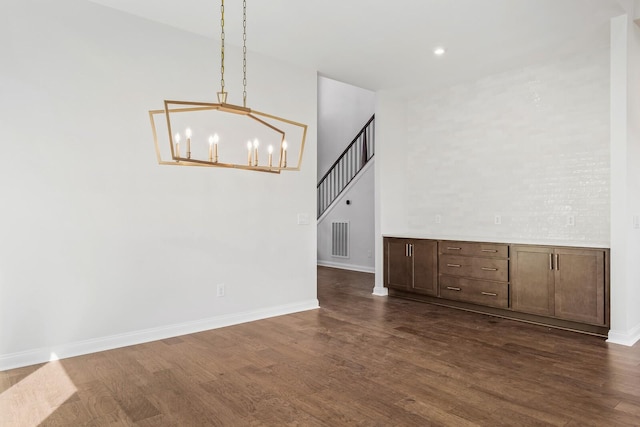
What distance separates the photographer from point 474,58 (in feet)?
16.2

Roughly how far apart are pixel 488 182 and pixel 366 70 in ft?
7.26

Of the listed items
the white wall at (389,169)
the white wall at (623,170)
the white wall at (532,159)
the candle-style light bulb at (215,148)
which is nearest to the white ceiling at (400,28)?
the white wall at (623,170)

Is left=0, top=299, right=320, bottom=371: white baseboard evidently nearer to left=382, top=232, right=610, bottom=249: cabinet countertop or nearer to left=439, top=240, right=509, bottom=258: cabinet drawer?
Result: left=382, top=232, right=610, bottom=249: cabinet countertop

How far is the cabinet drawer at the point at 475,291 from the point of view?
4.86m

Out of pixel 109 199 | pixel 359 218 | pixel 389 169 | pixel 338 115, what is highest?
pixel 338 115

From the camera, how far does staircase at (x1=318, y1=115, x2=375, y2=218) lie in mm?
9289

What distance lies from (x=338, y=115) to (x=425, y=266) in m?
5.90

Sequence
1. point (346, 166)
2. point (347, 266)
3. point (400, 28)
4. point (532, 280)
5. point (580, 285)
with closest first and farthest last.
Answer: point (400, 28), point (580, 285), point (532, 280), point (347, 266), point (346, 166)

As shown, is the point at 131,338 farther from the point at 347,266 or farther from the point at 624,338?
the point at 347,266

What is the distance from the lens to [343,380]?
3.02 m

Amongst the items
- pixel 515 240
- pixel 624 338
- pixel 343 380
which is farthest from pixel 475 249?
pixel 343 380

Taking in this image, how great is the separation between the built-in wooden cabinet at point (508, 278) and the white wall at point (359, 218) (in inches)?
90.8

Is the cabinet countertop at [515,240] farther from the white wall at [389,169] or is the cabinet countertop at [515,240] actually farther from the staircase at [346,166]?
the staircase at [346,166]

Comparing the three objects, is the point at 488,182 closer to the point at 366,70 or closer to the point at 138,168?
the point at 366,70
